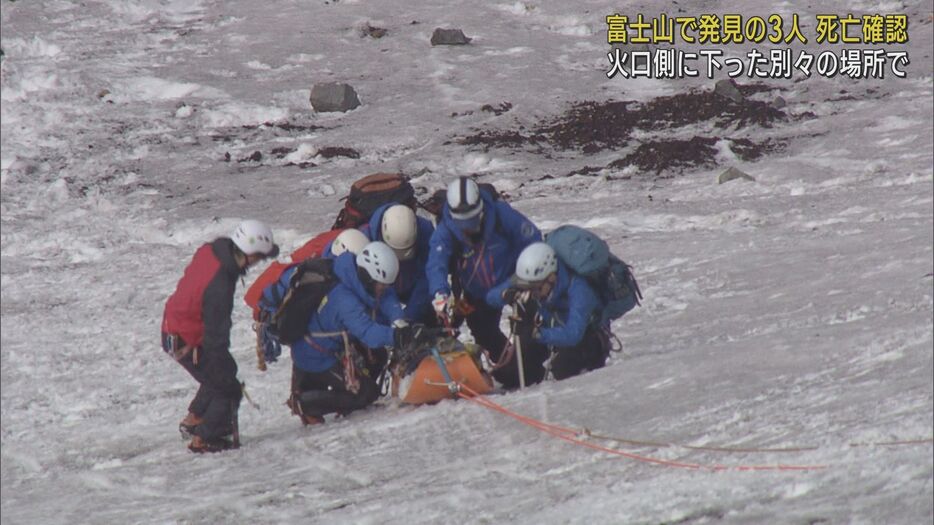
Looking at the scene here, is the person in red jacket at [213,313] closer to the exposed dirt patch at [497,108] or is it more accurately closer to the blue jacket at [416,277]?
the blue jacket at [416,277]

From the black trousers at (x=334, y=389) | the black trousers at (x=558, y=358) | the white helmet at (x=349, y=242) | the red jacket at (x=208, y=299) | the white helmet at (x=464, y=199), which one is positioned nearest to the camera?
the red jacket at (x=208, y=299)

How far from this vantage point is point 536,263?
645cm

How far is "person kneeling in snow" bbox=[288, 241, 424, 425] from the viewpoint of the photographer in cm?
670

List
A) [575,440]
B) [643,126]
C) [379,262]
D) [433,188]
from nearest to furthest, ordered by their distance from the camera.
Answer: [575,440] → [379,262] → [433,188] → [643,126]

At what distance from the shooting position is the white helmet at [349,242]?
6980mm

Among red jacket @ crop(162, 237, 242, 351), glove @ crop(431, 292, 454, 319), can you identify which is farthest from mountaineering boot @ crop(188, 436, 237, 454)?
glove @ crop(431, 292, 454, 319)

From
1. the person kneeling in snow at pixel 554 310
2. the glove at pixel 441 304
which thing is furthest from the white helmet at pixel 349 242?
the person kneeling in snow at pixel 554 310

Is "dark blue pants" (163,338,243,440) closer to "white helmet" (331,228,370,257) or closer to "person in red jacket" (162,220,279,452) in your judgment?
"person in red jacket" (162,220,279,452)

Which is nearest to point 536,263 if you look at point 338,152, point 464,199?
point 464,199

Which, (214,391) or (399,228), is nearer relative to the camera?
(399,228)

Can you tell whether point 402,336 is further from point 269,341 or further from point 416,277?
point 269,341

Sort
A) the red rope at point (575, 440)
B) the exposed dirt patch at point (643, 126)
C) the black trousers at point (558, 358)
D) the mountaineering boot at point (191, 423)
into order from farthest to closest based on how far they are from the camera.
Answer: the exposed dirt patch at point (643, 126) → the mountaineering boot at point (191, 423) → the black trousers at point (558, 358) → the red rope at point (575, 440)

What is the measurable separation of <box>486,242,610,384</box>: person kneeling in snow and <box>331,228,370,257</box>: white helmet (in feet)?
2.87

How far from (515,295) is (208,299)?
6.09 feet
